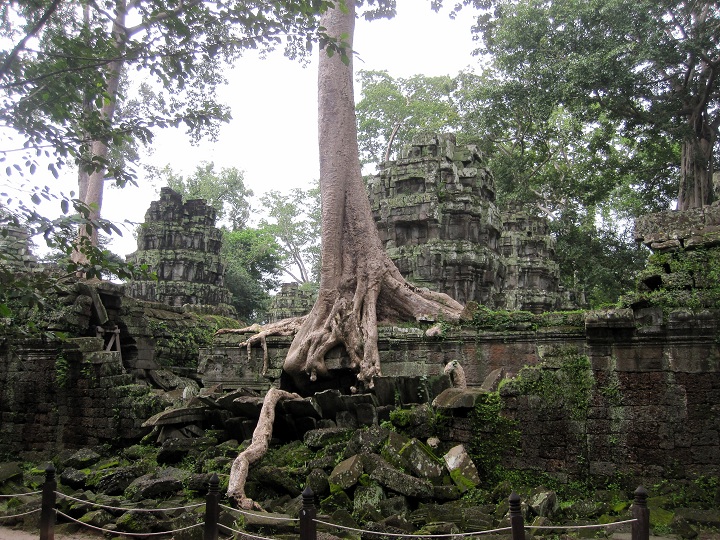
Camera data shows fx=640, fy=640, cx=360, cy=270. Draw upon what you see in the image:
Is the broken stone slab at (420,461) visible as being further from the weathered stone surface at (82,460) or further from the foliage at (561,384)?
the weathered stone surface at (82,460)

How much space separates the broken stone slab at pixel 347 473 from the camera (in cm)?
584

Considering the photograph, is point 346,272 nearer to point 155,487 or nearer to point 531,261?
point 155,487

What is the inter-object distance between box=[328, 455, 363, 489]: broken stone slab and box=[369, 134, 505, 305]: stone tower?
8196 mm

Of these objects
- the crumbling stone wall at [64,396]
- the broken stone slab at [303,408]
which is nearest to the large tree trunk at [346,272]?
the broken stone slab at [303,408]

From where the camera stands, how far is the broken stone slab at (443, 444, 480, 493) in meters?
5.90

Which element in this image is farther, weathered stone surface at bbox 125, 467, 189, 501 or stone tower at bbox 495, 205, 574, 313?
Answer: stone tower at bbox 495, 205, 574, 313

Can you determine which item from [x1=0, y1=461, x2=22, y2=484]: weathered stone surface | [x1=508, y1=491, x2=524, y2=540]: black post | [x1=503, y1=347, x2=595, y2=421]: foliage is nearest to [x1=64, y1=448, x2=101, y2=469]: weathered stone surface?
[x1=0, y1=461, x2=22, y2=484]: weathered stone surface

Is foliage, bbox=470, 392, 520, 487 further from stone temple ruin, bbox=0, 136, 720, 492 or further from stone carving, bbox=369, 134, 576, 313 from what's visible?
stone carving, bbox=369, 134, 576, 313

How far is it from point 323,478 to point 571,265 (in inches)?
732

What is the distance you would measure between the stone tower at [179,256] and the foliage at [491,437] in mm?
14231

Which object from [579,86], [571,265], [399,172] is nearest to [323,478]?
[399,172]

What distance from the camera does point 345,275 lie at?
1076 centimetres

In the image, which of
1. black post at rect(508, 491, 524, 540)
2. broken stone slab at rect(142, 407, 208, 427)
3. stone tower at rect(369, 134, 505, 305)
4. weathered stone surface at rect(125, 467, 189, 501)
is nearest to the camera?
black post at rect(508, 491, 524, 540)

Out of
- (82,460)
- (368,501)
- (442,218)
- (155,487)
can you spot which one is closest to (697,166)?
(442,218)
